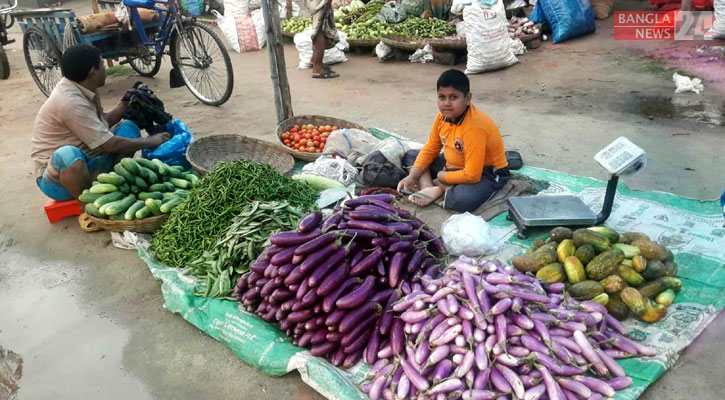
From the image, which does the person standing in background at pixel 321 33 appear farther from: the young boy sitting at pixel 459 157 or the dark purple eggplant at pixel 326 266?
the dark purple eggplant at pixel 326 266

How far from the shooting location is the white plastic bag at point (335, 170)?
4434 mm

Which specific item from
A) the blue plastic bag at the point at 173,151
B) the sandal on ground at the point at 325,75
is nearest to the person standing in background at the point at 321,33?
the sandal on ground at the point at 325,75

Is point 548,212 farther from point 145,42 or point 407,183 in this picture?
point 145,42

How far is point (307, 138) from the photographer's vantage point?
5.11 m

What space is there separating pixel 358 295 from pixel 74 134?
3.09 meters

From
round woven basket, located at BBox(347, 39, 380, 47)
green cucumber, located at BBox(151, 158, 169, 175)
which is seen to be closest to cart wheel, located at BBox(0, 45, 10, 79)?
round woven basket, located at BBox(347, 39, 380, 47)

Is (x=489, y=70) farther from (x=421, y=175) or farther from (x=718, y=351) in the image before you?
(x=718, y=351)

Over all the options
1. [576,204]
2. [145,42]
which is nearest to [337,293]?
[576,204]

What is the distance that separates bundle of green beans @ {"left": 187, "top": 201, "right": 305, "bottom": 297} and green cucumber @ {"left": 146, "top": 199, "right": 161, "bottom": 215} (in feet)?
2.53

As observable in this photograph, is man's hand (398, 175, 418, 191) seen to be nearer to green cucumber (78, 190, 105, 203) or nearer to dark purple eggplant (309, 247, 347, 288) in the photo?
dark purple eggplant (309, 247, 347, 288)

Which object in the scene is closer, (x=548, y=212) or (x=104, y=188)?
(x=548, y=212)

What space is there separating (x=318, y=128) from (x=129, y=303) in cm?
270

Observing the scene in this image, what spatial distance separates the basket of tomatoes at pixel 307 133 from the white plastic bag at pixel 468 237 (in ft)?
6.35

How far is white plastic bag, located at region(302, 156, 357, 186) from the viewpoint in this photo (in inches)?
175
